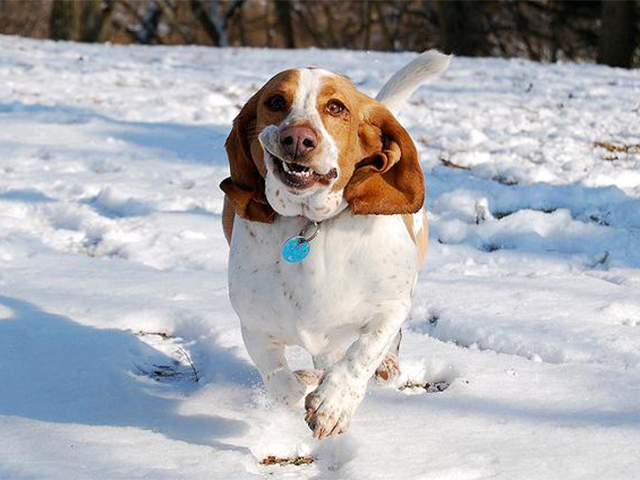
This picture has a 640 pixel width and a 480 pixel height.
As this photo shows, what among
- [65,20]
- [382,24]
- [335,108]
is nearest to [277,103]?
[335,108]

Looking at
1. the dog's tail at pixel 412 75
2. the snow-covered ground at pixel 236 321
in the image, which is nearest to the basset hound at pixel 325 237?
the snow-covered ground at pixel 236 321

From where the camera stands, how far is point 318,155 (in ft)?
7.72

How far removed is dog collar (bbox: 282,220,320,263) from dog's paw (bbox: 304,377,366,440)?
13.2 inches

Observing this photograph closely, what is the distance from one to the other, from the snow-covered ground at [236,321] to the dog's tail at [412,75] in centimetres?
87

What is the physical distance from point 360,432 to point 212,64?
797 cm

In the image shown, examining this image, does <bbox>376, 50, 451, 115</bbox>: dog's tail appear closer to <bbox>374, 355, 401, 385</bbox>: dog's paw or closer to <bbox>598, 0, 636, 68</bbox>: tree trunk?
<bbox>374, 355, 401, 385</bbox>: dog's paw

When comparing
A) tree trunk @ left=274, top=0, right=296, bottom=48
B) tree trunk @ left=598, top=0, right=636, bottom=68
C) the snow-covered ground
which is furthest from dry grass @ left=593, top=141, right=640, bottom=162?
tree trunk @ left=274, top=0, right=296, bottom=48

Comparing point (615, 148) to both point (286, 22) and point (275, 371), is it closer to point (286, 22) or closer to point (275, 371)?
point (275, 371)

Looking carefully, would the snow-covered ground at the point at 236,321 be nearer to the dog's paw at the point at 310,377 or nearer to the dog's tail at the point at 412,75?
the dog's paw at the point at 310,377

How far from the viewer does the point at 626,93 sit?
850 cm

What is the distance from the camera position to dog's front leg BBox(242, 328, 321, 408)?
2.65 metres

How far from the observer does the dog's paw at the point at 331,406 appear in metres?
2.37

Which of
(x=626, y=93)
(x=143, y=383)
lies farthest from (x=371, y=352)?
(x=626, y=93)

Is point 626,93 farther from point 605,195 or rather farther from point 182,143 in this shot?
point 182,143
